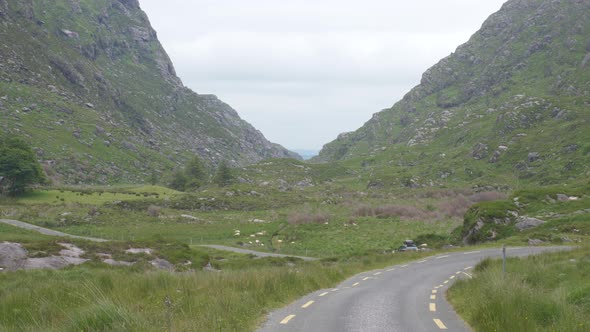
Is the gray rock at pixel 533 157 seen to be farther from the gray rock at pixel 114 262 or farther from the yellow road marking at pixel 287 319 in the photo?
the yellow road marking at pixel 287 319

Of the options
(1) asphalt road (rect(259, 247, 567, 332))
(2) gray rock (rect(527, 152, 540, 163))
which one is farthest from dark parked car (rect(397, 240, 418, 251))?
(2) gray rock (rect(527, 152, 540, 163))

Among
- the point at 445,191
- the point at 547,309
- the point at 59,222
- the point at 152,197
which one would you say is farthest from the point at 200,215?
the point at 547,309

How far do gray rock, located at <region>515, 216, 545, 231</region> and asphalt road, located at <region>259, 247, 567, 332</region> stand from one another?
23.6 m

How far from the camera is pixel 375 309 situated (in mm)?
16469

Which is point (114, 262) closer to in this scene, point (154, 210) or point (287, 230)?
point (287, 230)

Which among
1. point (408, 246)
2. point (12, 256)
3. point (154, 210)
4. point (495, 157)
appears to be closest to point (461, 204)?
point (408, 246)

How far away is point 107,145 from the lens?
166 meters

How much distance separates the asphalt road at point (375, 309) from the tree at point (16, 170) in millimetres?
72588

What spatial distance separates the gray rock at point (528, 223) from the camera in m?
46.9

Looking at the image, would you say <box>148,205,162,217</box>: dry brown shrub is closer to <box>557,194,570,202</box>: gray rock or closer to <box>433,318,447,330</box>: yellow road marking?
<box>557,194,570,202</box>: gray rock

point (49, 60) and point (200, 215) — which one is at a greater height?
point (49, 60)

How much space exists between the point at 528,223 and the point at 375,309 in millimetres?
36496

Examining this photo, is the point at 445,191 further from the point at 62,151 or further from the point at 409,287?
the point at 62,151

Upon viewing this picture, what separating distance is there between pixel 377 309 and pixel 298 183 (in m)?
157
